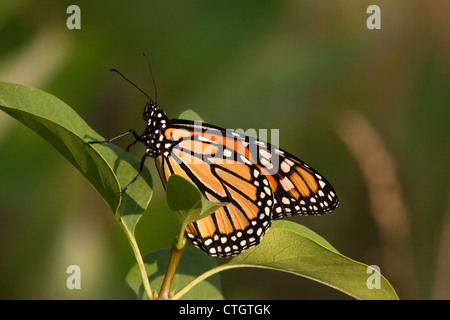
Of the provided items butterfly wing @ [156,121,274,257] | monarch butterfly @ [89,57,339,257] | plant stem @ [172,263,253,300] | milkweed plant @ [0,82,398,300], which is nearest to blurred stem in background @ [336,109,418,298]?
monarch butterfly @ [89,57,339,257]

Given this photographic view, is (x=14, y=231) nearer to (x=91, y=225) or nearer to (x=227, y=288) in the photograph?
(x=91, y=225)

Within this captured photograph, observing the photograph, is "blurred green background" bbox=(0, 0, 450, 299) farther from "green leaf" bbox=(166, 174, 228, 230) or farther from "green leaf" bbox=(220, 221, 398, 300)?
"green leaf" bbox=(166, 174, 228, 230)

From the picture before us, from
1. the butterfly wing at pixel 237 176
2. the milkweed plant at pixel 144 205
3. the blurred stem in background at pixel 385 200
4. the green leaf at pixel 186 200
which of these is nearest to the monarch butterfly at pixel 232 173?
the butterfly wing at pixel 237 176

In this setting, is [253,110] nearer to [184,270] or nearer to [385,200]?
[385,200]

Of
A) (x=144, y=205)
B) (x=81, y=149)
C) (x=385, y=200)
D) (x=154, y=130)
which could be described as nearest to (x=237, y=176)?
(x=154, y=130)

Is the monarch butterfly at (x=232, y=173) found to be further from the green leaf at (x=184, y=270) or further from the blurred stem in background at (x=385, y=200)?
the blurred stem in background at (x=385, y=200)
